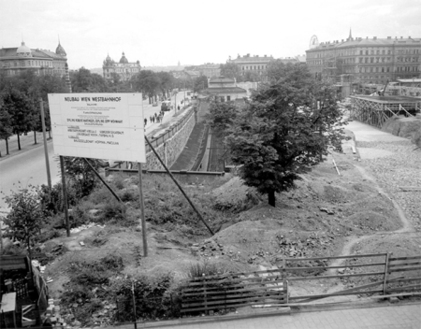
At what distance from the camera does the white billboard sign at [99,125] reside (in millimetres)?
10680

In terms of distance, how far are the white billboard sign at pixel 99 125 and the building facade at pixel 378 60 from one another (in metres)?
91.2

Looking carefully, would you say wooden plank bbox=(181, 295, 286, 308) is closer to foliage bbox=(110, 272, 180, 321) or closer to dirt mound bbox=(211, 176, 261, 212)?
foliage bbox=(110, 272, 180, 321)

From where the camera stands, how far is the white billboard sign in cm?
1068

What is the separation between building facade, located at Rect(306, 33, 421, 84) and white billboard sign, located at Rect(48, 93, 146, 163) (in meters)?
91.2

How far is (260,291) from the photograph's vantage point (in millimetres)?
8289

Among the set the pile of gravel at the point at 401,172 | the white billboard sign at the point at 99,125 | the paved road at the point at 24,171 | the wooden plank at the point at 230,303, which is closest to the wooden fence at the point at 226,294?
the wooden plank at the point at 230,303

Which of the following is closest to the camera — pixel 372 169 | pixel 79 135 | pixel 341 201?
pixel 79 135

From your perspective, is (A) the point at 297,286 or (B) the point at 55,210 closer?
(A) the point at 297,286

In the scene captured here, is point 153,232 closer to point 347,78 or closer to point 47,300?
point 47,300

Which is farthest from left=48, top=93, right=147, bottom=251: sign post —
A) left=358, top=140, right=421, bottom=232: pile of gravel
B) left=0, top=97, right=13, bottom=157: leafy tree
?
left=0, top=97, right=13, bottom=157: leafy tree

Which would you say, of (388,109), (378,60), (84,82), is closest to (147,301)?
(388,109)

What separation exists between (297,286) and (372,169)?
64.6ft

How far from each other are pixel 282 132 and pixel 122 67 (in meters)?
152

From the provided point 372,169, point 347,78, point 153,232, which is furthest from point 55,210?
point 347,78
